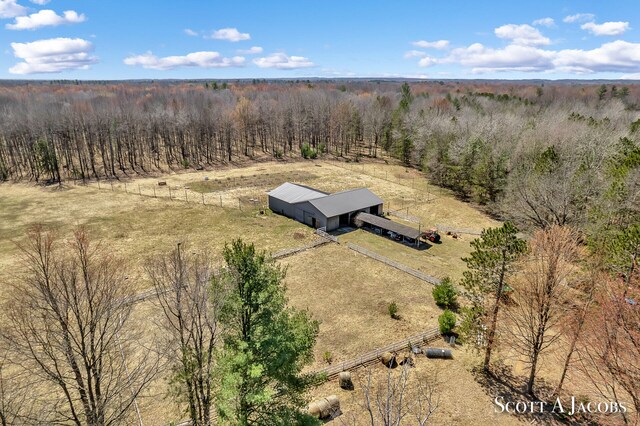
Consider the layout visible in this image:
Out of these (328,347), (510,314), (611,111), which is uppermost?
(611,111)

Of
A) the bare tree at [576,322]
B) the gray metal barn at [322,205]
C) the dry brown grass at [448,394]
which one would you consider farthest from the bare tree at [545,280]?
the gray metal barn at [322,205]

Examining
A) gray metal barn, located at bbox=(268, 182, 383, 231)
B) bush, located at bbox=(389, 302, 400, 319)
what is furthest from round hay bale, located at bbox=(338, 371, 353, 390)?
gray metal barn, located at bbox=(268, 182, 383, 231)

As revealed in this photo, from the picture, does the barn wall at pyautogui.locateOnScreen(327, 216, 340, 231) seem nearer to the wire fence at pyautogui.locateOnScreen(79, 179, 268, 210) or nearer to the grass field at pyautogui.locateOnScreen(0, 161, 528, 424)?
the grass field at pyautogui.locateOnScreen(0, 161, 528, 424)

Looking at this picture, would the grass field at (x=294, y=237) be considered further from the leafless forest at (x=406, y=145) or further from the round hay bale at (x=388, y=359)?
the leafless forest at (x=406, y=145)

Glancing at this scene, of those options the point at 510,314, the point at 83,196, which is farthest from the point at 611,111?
the point at 83,196

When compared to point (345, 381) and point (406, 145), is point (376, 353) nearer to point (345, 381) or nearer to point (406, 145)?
point (345, 381)

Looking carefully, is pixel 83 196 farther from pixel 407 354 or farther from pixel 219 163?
pixel 407 354

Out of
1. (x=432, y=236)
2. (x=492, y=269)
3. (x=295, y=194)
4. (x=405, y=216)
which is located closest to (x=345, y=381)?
(x=492, y=269)
